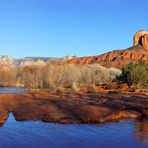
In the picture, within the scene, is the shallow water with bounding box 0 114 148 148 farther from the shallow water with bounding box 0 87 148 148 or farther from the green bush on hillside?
the green bush on hillside

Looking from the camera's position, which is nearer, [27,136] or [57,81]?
[27,136]

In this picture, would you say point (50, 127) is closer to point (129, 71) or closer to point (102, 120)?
point (102, 120)

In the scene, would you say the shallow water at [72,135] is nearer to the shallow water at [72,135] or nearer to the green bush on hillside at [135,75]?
the shallow water at [72,135]

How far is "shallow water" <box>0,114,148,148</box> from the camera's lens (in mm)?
17734

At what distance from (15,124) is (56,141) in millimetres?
6155

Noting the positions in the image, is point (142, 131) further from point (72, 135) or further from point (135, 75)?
point (135, 75)

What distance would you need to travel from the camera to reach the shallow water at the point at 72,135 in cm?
1773

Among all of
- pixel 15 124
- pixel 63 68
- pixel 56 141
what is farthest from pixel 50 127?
pixel 63 68

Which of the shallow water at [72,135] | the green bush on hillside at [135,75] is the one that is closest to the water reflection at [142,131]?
the shallow water at [72,135]

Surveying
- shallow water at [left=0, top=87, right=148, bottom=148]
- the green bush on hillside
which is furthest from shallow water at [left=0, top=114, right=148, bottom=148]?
the green bush on hillside

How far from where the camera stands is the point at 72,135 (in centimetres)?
2020

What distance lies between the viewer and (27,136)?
19.6 metres

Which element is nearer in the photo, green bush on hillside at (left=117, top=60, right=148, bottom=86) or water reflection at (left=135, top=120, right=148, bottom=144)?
water reflection at (left=135, top=120, right=148, bottom=144)

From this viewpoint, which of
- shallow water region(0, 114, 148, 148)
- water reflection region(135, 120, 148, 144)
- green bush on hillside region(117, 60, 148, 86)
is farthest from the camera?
green bush on hillside region(117, 60, 148, 86)
